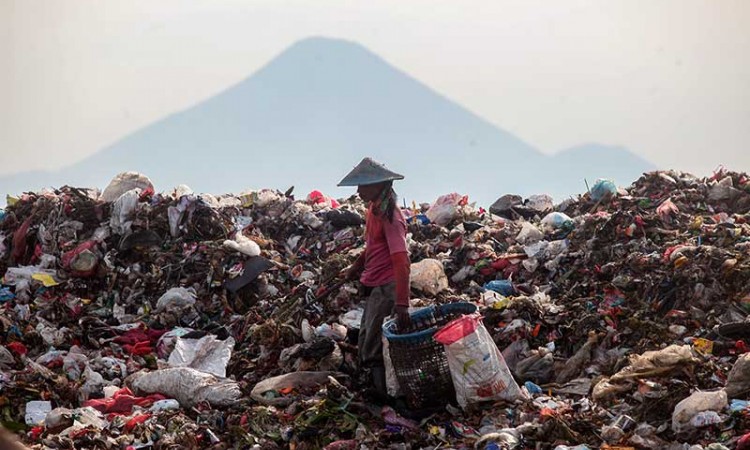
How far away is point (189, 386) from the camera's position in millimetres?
6480

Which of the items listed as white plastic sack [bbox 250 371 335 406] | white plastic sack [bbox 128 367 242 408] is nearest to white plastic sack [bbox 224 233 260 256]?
white plastic sack [bbox 128 367 242 408]

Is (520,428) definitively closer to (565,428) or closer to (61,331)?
(565,428)

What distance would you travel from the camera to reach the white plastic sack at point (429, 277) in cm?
841

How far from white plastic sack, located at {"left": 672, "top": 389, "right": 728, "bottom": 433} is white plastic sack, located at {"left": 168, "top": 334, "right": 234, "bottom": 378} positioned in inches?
146

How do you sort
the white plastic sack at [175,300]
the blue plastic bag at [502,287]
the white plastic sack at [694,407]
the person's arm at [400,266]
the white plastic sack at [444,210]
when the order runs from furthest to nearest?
the white plastic sack at [444,210], the white plastic sack at [175,300], the blue plastic bag at [502,287], the person's arm at [400,266], the white plastic sack at [694,407]

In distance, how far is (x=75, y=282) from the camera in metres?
9.18

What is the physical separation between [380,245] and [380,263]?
13 centimetres

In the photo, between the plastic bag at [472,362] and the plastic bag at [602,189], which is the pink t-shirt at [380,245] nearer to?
the plastic bag at [472,362]

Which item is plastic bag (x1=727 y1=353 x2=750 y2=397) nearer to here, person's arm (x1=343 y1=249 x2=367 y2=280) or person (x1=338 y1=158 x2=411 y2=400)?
person (x1=338 y1=158 x2=411 y2=400)

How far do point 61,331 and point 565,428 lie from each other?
5.19m

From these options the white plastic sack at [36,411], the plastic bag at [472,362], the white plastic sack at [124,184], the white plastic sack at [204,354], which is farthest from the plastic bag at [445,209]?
the white plastic sack at [36,411]

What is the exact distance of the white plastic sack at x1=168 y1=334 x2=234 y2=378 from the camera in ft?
23.6

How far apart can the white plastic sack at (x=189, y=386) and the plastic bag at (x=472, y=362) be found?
1.90 meters

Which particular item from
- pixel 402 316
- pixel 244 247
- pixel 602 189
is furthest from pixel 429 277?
pixel 602 189
